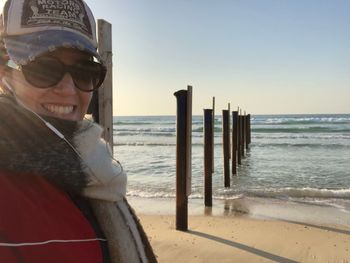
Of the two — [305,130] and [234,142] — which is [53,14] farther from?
[305,130]

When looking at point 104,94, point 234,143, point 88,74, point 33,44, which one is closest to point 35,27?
point 33,44

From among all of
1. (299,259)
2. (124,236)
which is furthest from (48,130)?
(299,259)

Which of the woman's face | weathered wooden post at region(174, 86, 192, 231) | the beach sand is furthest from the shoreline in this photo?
the woman's face

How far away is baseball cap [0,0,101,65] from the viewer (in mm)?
1079

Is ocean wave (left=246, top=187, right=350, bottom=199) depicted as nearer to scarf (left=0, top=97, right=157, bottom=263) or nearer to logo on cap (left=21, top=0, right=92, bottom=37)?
scarf (left=0, top=97, right=157, bottom=263)

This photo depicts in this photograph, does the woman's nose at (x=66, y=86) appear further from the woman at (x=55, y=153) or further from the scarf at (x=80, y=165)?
the scarf at (x=80, y=165)

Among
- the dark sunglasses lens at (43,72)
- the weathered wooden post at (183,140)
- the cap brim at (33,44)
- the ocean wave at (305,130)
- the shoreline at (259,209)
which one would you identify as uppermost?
the cap brim at (33,44)

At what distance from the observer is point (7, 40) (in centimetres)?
110

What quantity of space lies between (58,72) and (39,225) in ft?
1.53

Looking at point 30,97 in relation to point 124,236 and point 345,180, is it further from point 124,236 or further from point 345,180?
point 345,180

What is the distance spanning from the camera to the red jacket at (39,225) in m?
0.85

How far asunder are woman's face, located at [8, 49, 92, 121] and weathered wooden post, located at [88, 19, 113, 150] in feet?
8.61

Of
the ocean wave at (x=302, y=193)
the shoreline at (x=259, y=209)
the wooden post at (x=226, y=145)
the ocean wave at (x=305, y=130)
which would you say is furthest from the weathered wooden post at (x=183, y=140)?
the ocean wave at (x=305, y=130)

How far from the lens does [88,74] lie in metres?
1.33
